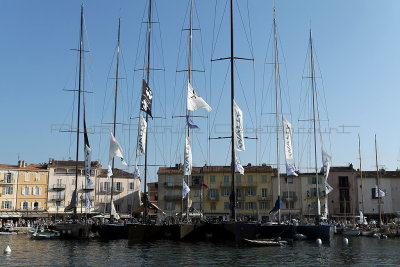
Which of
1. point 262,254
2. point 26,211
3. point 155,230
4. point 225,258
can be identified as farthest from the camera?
point 26,211

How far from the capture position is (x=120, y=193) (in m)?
91.4

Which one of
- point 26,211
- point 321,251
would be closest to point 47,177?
point 26,211

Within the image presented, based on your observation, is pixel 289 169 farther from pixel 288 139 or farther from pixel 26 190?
pixel 26 190

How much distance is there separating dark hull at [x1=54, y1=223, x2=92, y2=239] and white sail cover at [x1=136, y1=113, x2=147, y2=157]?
1392 centimetres

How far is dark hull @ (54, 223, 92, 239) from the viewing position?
52031 millimetres

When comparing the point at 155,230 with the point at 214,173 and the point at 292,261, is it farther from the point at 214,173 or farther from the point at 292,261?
the point at 214,173

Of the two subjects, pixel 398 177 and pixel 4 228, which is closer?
pixel 4 228

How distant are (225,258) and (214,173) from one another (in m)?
55.6

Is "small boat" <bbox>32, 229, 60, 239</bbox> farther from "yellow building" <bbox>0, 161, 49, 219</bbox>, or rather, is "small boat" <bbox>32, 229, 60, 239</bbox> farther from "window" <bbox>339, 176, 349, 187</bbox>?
"window" <bbox>339, 176, 349, 187</bbox>

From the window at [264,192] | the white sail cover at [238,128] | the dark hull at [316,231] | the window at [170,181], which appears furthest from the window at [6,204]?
the white sail cover at [238,128]

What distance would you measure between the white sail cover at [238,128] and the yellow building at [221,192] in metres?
46.7

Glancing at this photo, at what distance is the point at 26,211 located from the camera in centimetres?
8525

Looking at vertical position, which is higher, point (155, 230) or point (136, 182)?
point (136, 182)

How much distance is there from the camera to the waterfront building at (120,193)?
295 ft
